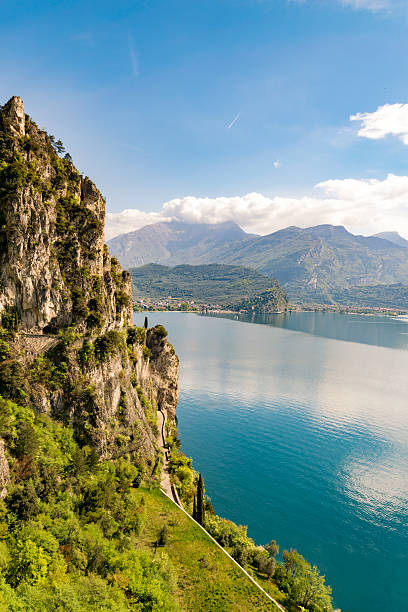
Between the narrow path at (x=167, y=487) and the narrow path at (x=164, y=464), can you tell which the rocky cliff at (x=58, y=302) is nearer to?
the narrow path at (x=164, y=464)

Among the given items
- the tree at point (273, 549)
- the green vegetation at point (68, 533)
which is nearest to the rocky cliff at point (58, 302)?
the green vegetation at point (68, 533)

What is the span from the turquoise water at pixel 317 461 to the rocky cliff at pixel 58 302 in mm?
23798

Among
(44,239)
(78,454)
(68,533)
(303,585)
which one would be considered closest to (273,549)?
(303,585)

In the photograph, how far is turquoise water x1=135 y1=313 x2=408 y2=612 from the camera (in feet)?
151

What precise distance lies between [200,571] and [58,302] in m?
39.3

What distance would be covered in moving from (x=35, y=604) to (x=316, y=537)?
43.2 m

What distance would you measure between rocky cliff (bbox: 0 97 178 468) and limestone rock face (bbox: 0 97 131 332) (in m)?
0.13

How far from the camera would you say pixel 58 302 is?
4509 cm

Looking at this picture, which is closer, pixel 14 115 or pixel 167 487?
pixel 14 115

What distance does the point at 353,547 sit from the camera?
4762cm

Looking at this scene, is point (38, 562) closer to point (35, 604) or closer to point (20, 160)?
point (35, 604)

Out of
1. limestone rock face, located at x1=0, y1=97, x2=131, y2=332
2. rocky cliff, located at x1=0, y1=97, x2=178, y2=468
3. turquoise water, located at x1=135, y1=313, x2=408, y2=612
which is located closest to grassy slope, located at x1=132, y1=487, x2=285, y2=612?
rocky cliff, located at x1=0, y1=97, x2=178, y2=468

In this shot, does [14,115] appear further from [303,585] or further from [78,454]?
[303,585]

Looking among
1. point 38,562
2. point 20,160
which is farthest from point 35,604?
point 20,160
